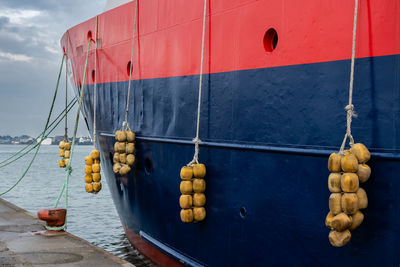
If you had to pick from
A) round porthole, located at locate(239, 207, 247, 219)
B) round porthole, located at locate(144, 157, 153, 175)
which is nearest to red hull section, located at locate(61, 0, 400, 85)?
round porthole, located at locate(144, 157, 153, 175)

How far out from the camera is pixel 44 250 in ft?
20.9

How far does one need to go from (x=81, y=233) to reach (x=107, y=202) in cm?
792

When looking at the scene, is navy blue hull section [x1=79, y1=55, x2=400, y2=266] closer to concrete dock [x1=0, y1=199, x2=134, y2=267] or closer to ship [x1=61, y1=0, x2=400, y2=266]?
ship [x1=61, y1=0, x2=400, y2=266]

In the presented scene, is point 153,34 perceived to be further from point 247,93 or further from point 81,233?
point 81,233

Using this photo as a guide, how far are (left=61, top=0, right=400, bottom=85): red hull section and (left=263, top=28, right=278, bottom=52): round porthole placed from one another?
1.8 inches

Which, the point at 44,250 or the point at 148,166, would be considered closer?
the point at 44,250

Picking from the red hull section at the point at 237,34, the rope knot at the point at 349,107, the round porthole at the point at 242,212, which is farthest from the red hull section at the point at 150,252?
the rope knot at the point at 349,107

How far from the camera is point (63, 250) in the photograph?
6395mm

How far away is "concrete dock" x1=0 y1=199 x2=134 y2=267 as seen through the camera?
5.77m

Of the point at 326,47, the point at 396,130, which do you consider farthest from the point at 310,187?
the point at 326,47

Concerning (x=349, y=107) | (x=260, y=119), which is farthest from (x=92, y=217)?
(x=349, y=107)

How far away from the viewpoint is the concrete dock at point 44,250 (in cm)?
577

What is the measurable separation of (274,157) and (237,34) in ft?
4.59

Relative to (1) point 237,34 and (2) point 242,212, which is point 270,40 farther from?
(2) point 242,212
